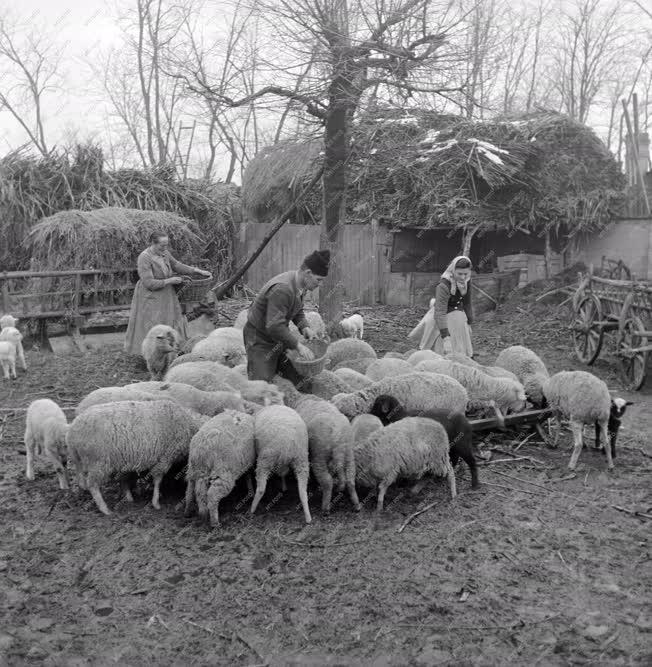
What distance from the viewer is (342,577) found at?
370 cm

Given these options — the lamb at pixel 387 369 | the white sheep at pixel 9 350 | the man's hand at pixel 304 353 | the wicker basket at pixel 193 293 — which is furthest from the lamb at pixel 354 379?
the white sheep at pixel 9 350

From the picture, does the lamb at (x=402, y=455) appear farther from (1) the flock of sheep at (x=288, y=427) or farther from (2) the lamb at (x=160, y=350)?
(2) the lamb at (x=160, y=350)

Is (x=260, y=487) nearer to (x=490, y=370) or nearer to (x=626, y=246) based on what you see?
(x=490, y=370)

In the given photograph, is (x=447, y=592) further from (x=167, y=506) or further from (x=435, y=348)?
(x=435, y=348)

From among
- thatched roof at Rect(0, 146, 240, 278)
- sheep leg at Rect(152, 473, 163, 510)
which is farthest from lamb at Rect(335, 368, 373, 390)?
thatched roof at Rect(0, 146, 240, 278)

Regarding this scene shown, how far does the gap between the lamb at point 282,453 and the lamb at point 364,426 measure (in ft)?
1.93

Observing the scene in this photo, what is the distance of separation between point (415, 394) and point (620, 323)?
4.43 meters

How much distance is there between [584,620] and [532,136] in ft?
43.6

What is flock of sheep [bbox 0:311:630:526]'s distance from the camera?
4.42m

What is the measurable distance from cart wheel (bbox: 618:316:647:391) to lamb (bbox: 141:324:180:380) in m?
5.79

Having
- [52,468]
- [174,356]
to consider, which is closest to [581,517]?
[52,468]

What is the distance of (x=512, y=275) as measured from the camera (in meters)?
14.6

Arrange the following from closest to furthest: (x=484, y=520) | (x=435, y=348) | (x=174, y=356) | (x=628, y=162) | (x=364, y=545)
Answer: (x=364, y=545) → (x=484, y=520) → (x=174, y=356) → (x=435, y=348) → (x=628, y=162)

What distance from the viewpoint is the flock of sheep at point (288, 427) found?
4.42m
